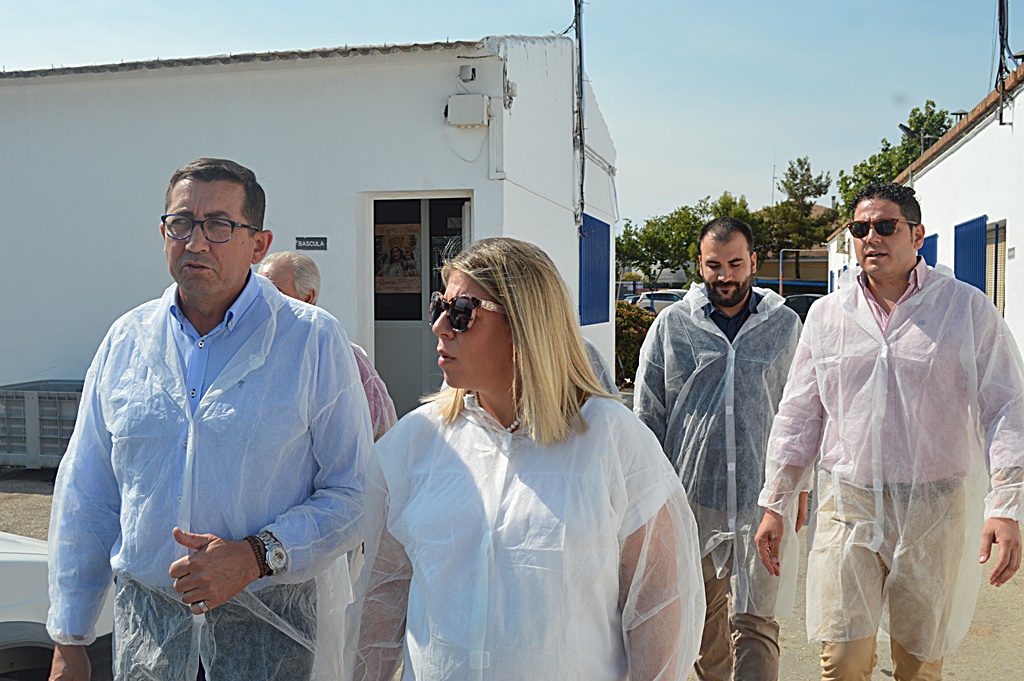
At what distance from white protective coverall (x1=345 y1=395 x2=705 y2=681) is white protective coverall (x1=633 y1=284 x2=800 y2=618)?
2016 millimetres

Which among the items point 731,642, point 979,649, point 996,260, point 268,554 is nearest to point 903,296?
point 731,642

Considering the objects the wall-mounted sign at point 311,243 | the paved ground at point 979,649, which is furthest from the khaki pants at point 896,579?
the wall-mounted sign at point 311,243

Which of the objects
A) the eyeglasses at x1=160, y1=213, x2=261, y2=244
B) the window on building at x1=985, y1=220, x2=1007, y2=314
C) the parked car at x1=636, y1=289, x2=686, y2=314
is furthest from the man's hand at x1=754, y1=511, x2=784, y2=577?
the parked car at x1=636, y1=289, x2=686, y2=314

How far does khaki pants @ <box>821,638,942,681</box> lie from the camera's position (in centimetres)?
343

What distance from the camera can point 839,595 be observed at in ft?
11.4

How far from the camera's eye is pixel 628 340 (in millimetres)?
16828

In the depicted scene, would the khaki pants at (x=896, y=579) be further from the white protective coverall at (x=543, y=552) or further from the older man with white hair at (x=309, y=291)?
the older man with white hair at (x=309, y=291)

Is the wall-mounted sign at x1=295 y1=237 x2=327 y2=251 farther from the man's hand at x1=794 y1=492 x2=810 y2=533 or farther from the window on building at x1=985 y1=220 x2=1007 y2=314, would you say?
the window on building at x1=985 y1=220 x2=1007 y2=314

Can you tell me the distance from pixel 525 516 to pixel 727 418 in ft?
7.57

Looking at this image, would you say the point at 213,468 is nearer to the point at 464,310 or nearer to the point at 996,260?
the point at 464,310

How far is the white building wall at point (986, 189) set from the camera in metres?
11.1

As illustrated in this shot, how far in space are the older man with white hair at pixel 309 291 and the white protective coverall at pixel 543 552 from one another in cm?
177

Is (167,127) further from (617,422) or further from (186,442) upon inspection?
(617,422)

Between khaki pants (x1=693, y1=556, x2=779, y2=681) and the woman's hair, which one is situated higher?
the woman's hair
